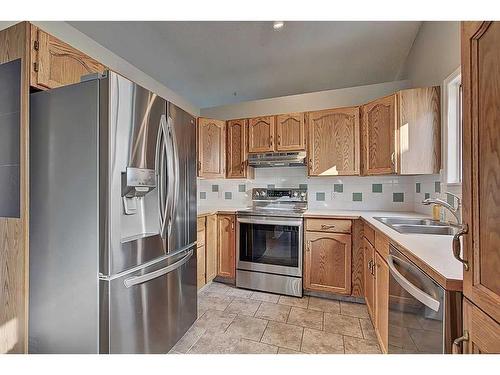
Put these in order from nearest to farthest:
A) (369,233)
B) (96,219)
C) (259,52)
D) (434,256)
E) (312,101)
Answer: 1. (434,256)
2. (96,219)
3. (369,233)
4. (259,52)
5. (312,101)

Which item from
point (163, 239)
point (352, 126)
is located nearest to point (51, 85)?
point (163, 239)

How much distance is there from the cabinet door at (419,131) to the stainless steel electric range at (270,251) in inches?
44.0

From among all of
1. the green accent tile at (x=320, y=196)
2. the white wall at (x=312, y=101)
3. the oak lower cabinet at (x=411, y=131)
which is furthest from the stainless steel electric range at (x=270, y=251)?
the white wall at (x=312, y=101)

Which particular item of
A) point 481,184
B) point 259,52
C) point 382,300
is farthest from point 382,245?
point 259,52

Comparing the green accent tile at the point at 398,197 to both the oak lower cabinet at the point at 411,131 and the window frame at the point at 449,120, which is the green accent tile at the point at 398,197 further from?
the window frame at the point at 449,120

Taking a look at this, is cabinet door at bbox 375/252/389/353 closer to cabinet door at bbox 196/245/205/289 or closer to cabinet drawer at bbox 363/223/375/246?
cabinet drawer at bbox 363/223/375/246

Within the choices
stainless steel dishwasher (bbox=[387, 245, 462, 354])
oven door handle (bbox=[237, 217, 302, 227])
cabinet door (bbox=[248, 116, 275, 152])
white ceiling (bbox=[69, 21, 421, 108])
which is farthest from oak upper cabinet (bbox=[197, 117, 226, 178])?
stainless steel dishwasher (bbox=[387, 245, 462, 354])

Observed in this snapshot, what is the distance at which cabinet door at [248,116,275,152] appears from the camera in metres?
2.89

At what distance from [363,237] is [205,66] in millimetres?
2566

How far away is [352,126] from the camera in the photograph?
2557mm

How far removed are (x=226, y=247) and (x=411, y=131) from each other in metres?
2.20

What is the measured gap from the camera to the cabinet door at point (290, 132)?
2.76 metres

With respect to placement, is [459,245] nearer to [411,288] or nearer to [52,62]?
[411,288]

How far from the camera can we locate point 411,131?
205 centimetres
